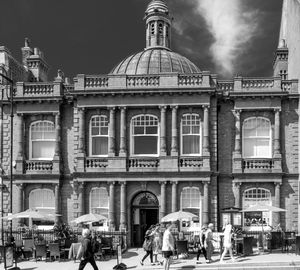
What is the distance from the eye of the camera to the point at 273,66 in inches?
1610

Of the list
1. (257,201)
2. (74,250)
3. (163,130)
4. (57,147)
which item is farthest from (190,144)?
(74,250)

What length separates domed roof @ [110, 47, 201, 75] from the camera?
130 ft

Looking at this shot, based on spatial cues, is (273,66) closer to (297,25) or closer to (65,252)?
(297,25)

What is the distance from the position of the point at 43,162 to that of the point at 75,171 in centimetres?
228

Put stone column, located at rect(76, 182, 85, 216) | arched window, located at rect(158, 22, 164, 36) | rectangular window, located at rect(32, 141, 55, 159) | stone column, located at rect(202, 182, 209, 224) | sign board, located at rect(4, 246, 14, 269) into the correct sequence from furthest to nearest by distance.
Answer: arched window, located at rect(158, 22, 164, 36) < rectangular window, located at rect(32, 141, 55, 159) < stone column, located at rect(76, 182, 85, 216) < stone column, located at rect(202, 182, 209, 224) < sign board, located at rect(4, 246, 14, 269)

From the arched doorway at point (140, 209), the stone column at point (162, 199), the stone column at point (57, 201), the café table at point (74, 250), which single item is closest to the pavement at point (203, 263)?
the café table at point (74, 250)

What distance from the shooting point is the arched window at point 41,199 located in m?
32.7

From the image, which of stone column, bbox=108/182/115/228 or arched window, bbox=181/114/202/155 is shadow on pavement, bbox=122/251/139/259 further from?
arched window, bbox=181/114/202/155

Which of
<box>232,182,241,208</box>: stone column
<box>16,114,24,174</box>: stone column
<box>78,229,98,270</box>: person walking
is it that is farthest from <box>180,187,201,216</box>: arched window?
<box>78,229,98,270</box>: person walking

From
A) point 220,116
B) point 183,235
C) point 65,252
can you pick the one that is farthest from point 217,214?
point 65,252

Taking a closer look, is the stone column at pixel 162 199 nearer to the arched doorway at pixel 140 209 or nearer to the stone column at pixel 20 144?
the arched doorway at pixel 140 209

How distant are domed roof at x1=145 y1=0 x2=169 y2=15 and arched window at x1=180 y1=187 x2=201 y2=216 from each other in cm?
1622

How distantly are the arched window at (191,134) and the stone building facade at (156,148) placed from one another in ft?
0.20

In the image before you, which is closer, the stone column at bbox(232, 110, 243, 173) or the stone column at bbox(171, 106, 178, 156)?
the stone column at bbox(171, 106, 178, 156)
